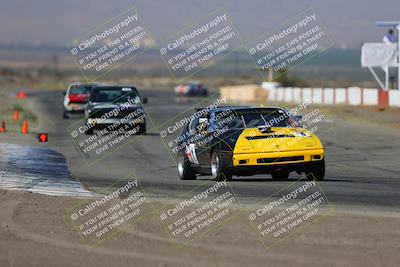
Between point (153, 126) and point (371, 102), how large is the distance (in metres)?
13.5

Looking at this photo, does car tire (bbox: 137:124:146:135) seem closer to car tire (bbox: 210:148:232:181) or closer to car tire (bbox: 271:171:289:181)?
car tire (bbox: 271:171:289:181)

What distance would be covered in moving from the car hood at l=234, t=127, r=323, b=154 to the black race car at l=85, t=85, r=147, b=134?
1523cm

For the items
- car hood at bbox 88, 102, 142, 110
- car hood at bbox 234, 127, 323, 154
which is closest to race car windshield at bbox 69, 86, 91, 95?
car hood at bbox 88, 102, 142, 110

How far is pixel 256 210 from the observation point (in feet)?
40.7

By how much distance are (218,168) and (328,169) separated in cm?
451

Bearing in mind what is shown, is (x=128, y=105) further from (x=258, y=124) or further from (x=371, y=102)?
(x=371, y=102)

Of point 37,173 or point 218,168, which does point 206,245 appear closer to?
point 218,168

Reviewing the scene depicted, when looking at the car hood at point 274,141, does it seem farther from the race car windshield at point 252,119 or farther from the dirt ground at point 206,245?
the dirt ground at point 206,245

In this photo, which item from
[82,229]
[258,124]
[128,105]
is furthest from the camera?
[128,105]

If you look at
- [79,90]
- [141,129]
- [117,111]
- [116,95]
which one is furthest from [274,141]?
[79,90]

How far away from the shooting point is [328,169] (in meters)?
20.5

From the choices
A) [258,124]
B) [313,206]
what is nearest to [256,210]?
[313,206]

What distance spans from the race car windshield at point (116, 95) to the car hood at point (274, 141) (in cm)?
1605

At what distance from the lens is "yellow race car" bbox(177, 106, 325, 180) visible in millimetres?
16203
